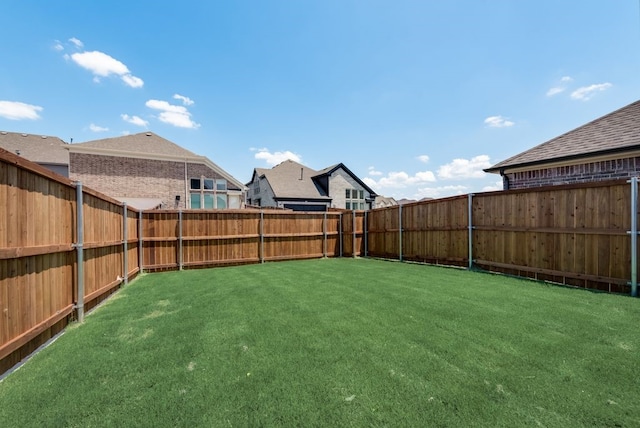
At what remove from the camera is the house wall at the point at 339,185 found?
26.9 m

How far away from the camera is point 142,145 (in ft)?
55.3

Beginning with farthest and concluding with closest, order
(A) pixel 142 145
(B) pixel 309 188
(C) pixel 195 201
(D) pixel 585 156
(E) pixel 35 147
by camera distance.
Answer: (B) pixel 309 188
(E) pixel 35 147
(C) pixel 195 201
(A) pixel 142 145
(D) pixel 585 156

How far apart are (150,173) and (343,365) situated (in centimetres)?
1790

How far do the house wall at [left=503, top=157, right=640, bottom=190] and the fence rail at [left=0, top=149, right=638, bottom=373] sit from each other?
2.22 metres

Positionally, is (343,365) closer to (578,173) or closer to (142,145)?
(578,173)

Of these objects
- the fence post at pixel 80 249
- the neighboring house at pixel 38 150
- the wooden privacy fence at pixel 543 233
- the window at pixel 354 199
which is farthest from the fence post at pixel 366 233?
the neighboring house at pixel 38 150

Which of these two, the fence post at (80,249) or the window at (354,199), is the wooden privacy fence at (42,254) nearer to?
the fence post at (80,249)

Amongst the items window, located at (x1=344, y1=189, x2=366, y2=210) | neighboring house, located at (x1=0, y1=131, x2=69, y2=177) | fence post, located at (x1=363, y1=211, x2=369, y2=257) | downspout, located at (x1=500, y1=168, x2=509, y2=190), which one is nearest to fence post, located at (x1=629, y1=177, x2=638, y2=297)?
downspout, located at (x1=500, y1=168, x2=509, y2=190)

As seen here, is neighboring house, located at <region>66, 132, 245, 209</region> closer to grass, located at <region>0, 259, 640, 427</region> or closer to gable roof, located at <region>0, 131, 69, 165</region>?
gable roof, located at <region>0, 131, 69, 165</region>

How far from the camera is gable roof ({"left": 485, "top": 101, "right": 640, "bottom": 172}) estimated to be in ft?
22.1

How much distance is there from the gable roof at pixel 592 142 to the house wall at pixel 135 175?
16.4 m

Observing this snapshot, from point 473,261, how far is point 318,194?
1967cm

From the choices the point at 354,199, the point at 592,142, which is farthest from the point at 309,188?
the point at 592,142

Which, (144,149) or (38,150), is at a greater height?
(38,150)
